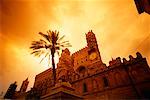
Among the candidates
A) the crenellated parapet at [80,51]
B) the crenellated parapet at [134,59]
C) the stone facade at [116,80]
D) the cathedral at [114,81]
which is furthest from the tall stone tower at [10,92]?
the crenellated parapet at [134,59]

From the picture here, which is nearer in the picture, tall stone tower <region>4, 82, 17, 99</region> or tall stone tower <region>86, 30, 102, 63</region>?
tall stone tower <region>4, 82, 17, 99</region>

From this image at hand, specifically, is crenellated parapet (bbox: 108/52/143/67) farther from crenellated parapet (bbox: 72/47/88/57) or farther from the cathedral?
→ crenellated parapet (bbox: 72/47/88/57)

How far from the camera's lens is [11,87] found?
22609 millimetres

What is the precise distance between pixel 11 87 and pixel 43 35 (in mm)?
13510

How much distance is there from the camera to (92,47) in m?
34.4

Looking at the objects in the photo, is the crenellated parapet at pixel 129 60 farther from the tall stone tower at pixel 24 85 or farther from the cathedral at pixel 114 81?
the tall stone tower at pixel 24 85

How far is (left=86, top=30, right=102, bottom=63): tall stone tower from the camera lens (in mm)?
32031

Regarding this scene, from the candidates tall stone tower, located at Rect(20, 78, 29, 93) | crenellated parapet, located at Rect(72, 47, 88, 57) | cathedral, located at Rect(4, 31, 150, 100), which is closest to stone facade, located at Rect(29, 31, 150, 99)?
cathedral, located at Rect(4, 31, 150, 100)

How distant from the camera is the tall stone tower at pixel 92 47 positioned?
3203 centimetres

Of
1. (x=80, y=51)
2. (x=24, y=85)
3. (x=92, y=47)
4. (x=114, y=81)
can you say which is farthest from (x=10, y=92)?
(x=92, y=47)

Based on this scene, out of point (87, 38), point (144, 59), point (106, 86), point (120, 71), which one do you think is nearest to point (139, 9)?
point (144, 59)

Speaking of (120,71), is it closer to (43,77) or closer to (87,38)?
(87,38)

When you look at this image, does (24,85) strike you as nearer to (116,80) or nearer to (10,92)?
(10,92)

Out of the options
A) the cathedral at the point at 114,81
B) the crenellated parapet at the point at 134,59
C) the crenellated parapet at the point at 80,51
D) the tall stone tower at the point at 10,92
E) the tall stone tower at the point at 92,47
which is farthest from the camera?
the crenellated parapet at the point at 80,51
